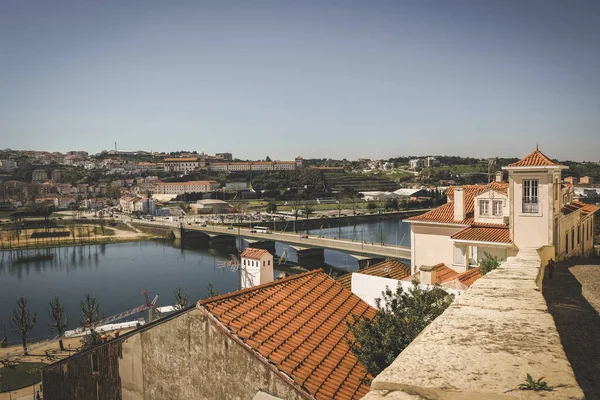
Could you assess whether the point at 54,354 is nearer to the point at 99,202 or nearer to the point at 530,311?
the point at 530,311

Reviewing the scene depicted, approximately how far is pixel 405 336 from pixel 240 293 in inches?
96.5

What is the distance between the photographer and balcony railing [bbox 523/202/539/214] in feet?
39.1

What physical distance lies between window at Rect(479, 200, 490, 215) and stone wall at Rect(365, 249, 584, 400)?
12.4 metres

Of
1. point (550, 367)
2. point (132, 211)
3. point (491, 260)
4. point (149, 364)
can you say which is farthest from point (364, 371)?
point (132, 211)

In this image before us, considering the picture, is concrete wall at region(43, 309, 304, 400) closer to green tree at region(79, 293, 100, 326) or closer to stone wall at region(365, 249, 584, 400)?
stone wall at region(365, 249, 584, 400)

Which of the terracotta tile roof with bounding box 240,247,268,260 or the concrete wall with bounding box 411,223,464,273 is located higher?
the terracotta tile roof with bounding box 240,247,268,260

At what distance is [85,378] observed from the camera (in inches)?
285

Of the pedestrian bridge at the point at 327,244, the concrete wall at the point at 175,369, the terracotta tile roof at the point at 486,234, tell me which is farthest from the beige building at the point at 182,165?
the concrete wall at the point at 175,369

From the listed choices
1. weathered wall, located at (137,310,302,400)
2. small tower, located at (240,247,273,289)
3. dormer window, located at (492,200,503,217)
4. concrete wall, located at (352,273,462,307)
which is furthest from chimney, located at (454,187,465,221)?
weathered wall, located at (137,310,302,400)

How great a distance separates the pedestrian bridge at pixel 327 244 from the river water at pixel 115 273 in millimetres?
1854

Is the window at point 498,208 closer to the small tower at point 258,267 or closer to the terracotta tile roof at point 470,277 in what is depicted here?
the terracotta tile roof at point 470,277

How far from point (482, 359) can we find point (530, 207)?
35.3 ft

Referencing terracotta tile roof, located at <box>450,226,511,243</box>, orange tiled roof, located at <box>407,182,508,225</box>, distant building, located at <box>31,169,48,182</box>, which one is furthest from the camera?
distant building, located at <box>31,169,48,182</box>

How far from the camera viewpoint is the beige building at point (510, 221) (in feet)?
39.1
